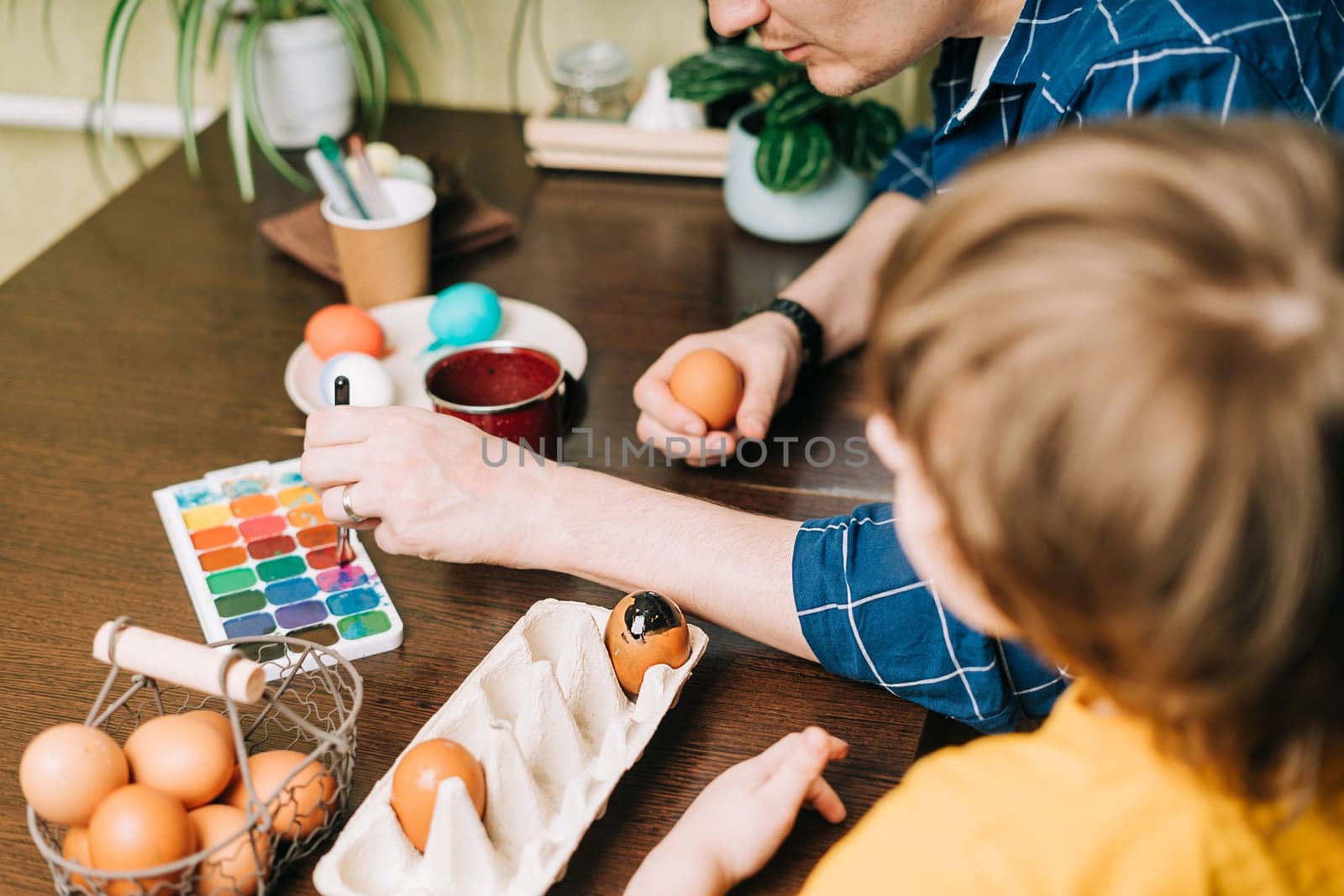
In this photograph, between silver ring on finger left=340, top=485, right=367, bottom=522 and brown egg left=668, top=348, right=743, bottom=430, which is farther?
brown egg left=668, top=348, right=743, bottom=430

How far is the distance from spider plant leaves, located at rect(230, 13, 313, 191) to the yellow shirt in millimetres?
1347

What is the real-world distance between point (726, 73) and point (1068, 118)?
658 mm

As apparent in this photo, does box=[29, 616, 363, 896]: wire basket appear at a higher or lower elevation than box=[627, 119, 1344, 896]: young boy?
lower

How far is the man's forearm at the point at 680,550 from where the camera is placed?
2.95 feet

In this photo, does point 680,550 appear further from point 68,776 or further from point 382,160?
point 382,160

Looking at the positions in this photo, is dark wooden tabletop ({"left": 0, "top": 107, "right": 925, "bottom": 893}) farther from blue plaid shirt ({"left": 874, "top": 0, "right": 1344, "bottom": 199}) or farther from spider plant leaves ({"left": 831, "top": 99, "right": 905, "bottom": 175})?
blue plaid shirt ({"left": 874, "top": 0, "right": 1344, "bottom": 199})

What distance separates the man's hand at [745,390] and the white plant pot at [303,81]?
88 centimetres

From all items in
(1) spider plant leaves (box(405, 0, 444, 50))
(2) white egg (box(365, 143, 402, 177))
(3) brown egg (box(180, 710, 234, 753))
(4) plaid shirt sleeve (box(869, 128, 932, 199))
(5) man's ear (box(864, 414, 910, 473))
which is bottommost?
(3) brown egg (box(180, 710, 234, 753))

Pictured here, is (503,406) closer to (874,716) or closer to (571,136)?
(874,716)

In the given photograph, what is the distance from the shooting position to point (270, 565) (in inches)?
37.2

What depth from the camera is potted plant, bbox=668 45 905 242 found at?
144 cm

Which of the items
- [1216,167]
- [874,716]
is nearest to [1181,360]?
[1216,167]

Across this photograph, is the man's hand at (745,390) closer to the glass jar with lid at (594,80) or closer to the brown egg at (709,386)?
the brown egg at (709,386)

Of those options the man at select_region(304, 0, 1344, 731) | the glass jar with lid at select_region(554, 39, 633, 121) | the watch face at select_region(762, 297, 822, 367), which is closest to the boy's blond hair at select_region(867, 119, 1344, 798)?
the man at select_region(304, 0, 1344, 731)
